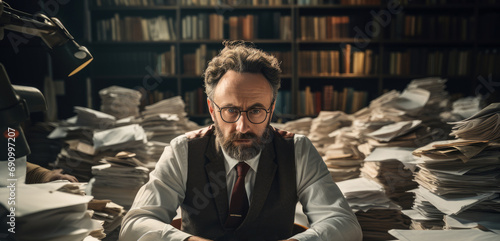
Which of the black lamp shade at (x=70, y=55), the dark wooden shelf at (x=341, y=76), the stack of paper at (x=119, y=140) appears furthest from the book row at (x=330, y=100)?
the black lamp shade at (x=70, y=55)

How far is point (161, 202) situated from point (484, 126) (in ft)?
3.64

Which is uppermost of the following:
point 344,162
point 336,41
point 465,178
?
point 336,41

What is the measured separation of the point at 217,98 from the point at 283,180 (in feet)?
1.24

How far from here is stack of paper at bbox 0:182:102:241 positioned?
27.7 inches

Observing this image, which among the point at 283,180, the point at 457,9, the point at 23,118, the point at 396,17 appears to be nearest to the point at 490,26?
the point at 457,9

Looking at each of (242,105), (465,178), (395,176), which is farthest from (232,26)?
(465,178)

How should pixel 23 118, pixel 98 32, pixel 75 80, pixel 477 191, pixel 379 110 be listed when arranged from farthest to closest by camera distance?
pixel 98 32
pixel 75 80
pixel 379 110
pixel 477 191
pixel 23 118

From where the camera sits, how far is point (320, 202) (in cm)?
136

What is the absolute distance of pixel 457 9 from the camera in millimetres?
4414

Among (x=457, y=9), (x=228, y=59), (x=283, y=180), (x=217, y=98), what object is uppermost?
(x=457, y=9)

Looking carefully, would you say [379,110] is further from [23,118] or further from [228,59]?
[23,118]

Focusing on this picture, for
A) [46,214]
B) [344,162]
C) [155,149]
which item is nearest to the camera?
[46,214]

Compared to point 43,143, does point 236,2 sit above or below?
above

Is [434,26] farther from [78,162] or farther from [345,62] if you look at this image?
[78,162]
